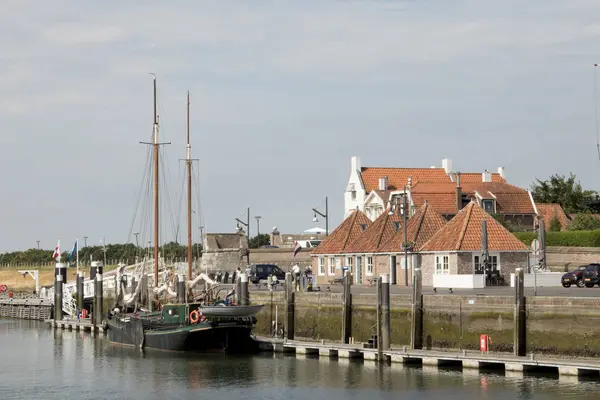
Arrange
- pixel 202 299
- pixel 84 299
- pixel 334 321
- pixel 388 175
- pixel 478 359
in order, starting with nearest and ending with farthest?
1. pixel 478 359
2. pixel 334 321
3. pixel 202 299
4. pixel 84 299
5. pixel 388 175

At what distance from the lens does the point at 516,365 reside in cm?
4134

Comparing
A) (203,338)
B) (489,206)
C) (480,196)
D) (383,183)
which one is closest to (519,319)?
(203,338)

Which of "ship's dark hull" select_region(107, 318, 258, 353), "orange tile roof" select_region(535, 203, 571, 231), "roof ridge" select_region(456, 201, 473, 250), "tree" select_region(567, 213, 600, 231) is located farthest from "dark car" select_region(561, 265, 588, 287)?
"orange tile roof" select_region(535, 203, 571, 231)

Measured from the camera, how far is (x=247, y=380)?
46.2 metres

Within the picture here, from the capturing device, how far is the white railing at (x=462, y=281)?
205 ft

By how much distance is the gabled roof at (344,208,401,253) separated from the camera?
7425 centimetres

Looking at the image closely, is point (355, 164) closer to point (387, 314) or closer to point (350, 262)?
point (350, 262)

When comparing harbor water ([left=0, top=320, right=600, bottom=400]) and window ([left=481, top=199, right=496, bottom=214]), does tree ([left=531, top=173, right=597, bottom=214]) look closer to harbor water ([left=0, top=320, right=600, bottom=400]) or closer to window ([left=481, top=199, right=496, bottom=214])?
window ([left=481, top=199, right=496, bottom=214])

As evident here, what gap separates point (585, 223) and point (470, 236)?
30.5m

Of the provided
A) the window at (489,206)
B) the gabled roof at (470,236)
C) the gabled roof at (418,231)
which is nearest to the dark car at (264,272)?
the gabled roof at (418,231)

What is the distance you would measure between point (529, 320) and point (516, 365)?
2185 mm

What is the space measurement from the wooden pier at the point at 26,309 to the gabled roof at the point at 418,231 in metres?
32.0

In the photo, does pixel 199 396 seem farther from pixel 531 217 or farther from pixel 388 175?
pixel 388 175

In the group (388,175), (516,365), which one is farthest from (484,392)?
(388,175)
